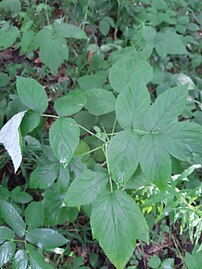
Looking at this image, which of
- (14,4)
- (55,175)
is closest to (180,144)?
(55,175)

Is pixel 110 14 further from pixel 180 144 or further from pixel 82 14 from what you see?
pixel 180 144

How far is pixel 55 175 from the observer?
1249 millimetres

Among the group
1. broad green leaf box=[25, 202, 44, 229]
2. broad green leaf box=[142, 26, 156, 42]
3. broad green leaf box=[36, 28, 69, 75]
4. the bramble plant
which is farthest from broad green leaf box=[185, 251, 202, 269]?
broad green leaf box=[142, 26, 156, 42]

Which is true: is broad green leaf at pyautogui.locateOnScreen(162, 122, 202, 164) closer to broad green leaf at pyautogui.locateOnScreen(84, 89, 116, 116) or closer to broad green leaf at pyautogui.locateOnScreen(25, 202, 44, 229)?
broad green leaf at pyautogui.locateOnScreen(84, 89, 116, 116)

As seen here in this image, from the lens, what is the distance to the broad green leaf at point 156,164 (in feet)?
Answer: 3.01

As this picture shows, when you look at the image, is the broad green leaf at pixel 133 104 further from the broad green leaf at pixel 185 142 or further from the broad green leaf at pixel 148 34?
the broad green leaf at pixel 148 34

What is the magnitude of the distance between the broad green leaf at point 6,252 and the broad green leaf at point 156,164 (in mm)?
470

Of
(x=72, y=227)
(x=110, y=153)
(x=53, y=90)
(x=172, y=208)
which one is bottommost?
(x=72, y=227)

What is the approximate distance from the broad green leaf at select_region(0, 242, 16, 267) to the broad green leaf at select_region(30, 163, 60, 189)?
209mm

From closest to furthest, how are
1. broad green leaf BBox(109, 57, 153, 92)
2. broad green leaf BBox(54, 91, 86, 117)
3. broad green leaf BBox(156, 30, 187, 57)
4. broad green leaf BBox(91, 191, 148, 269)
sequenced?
broad green leaf BBox(91, 191, 148, 269) → broad green leaf BBox(54, 91, 86, 117) → broad green leaf BBox(109, 57, 153, 92) → broad green leaf BBox(156, 30, 187, 57)

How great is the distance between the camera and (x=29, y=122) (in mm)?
1057

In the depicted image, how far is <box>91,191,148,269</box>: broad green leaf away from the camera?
912 millimetres

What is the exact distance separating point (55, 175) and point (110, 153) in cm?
36

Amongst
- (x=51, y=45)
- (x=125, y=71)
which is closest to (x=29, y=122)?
(x=125, y=71)
